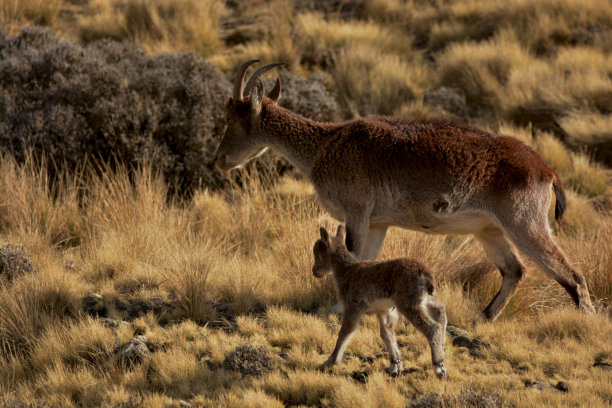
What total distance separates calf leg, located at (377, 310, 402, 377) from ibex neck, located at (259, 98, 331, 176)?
1.97 metres

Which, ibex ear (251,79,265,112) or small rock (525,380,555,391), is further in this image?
ibex ear (251,79,265,112)

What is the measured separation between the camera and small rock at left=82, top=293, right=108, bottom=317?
7781mm

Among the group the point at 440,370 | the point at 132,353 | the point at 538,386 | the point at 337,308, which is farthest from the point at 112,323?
the point at 538,386

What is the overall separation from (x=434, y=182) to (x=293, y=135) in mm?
1576

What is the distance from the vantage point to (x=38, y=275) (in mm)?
8172

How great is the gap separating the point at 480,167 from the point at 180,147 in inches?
292

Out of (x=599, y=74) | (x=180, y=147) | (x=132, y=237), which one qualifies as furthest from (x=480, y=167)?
(x=599, y=74)

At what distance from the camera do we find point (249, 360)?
6559mm

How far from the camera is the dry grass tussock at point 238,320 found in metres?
6.20

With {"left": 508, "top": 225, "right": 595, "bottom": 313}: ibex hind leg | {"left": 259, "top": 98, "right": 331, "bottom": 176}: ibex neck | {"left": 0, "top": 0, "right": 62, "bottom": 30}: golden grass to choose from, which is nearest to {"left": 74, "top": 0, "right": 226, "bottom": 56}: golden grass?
{"left": 0, "top": 0, "right": 62, "bottom": 30}: golden grass

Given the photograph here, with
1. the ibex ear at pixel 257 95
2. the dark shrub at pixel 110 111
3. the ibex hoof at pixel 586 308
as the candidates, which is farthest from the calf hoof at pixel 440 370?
the dark shrub at pixel 110 111

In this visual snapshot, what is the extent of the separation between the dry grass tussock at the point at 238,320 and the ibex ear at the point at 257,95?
1.73 m

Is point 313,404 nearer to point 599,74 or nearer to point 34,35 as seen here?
point 34,35

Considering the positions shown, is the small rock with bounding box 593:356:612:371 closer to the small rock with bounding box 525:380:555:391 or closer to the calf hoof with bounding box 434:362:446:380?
the small rock with bounding box 525:380:555:391
